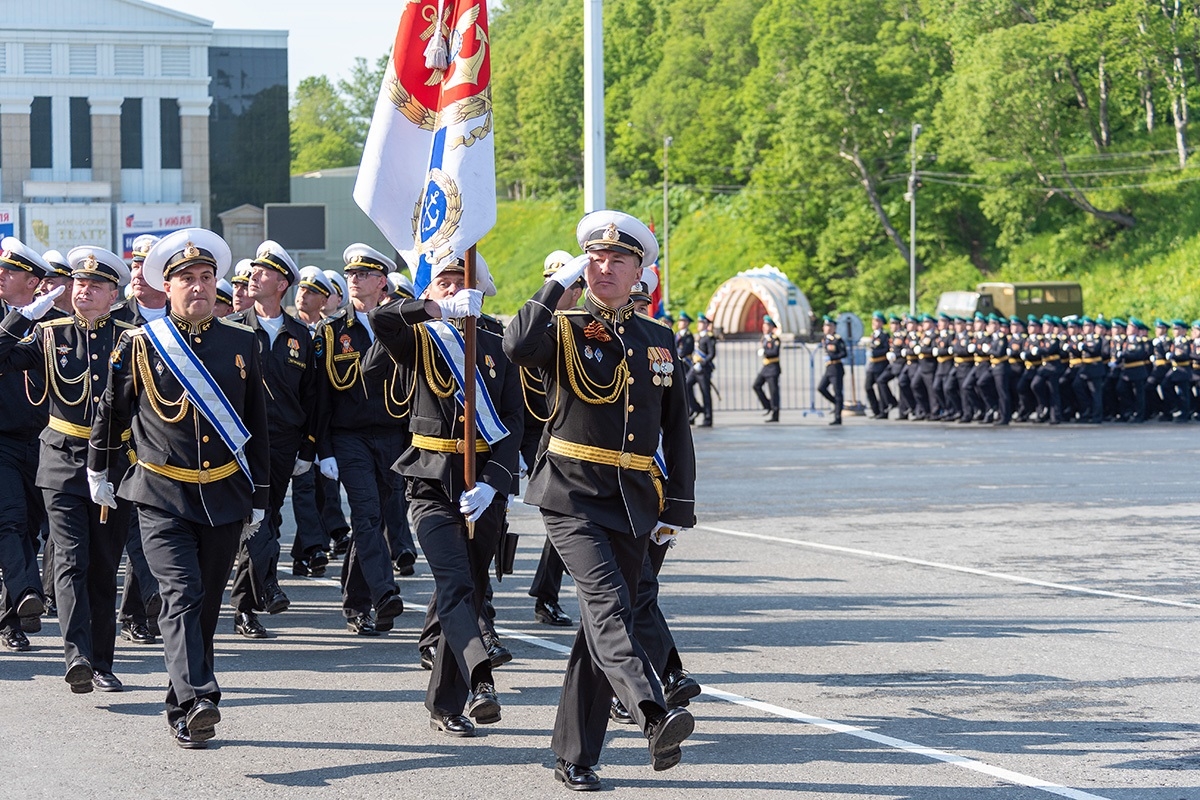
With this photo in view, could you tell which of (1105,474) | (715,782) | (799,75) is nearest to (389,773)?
(715,782)

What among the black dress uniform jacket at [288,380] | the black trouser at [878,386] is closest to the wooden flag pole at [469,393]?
the black dress uniform jacket at [288,380]

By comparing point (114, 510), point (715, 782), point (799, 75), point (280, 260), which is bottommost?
point (715, 782)

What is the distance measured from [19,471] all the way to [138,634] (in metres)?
1.17

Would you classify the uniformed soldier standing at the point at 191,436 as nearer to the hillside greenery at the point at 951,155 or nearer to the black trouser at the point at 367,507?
the black trouser at the point at 367,507

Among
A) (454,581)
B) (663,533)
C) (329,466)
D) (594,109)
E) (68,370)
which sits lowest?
(454,581)

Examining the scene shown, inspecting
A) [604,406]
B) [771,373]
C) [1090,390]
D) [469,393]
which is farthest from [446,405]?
[1090,390]

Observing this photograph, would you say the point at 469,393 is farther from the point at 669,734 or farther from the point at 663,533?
the point at 669,734

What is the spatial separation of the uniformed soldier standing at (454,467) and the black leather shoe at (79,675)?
1634 mm

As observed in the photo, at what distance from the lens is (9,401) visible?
30.2 ft

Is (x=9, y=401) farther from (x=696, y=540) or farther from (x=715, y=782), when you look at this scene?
(x=696, y=540)

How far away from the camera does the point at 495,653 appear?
293 inches

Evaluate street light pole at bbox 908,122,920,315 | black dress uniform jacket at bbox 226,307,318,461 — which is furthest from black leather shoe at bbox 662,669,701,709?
street light pole at bbox 908,122,920,315

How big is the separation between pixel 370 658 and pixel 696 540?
5.25 m

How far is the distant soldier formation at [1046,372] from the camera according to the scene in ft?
93.9
